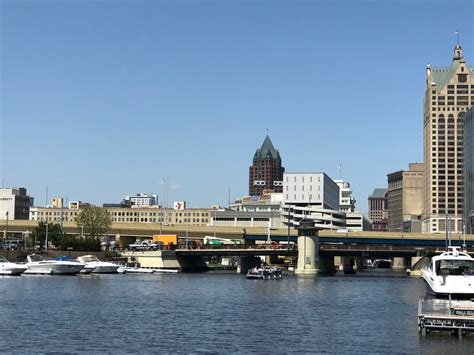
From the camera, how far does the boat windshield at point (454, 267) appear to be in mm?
114000

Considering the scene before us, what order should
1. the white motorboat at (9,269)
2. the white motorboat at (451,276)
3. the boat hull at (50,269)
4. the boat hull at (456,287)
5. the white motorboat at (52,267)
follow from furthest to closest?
the white motorboat at (52,267) < the boat hull at (50,269) < the white motorboat at (9,269) < the white motorboat at (451,276) < the boat hull at (456,287)

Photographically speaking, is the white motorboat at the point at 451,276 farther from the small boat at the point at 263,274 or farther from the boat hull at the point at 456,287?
the small boat at the point at 263,274

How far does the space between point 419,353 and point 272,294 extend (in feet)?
230

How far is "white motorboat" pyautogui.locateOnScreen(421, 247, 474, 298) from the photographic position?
352 ft

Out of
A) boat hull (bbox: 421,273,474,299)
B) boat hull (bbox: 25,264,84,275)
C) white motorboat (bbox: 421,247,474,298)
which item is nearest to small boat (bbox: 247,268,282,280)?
boat hull (bbox: 25,264,84,275)

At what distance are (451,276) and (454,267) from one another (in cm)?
685

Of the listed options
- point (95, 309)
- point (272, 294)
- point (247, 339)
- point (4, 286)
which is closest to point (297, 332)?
point (247, 339)

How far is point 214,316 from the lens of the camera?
9500 centimetres

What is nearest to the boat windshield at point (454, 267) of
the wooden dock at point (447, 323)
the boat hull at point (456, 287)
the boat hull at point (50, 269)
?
the boat hull at point (456, 287)

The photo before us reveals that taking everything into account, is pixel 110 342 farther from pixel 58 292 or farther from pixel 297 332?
pixel 58 292

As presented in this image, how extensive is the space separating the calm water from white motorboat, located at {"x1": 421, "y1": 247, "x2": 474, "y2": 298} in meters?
4.51

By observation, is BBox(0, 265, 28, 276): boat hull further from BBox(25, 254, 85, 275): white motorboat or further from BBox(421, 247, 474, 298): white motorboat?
BBox(421, 247, 474, 298): white motorboat

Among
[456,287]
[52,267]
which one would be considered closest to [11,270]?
[52,267]

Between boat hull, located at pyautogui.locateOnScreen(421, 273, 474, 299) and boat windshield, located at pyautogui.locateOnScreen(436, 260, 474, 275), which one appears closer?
boat hull, located at pyautogui.locateOnScreen(421, 273, 474, 299)
